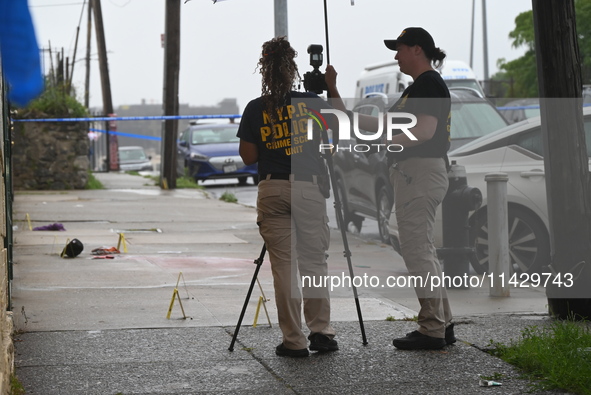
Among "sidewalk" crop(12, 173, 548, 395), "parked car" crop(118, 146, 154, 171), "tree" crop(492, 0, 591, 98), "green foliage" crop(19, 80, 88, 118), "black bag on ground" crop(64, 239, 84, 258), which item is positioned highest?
"tree" crop(492, 0, 591, 98)

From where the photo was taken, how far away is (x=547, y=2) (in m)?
6.48

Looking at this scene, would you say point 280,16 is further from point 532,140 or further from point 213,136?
point 213,136

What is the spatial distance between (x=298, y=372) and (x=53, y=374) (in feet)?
4.43

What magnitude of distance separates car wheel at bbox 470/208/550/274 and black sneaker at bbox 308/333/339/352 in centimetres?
334

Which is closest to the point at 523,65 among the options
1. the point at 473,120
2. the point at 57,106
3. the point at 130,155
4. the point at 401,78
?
the point at 401,78

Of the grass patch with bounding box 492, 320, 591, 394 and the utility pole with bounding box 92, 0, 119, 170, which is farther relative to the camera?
the utility pole with bounding box 92, 0, 119, 170

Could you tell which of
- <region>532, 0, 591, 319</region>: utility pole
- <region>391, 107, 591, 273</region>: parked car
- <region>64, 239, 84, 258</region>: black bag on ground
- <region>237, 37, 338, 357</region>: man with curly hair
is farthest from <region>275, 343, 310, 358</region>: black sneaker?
<region>64, 239, 84, 258</region>: black bag on ground

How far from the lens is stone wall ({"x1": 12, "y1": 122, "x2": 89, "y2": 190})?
20.0 meters

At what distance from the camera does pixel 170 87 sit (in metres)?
21.2

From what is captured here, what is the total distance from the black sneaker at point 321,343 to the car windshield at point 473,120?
6.32 m

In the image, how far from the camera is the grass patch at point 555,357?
4.75 meters

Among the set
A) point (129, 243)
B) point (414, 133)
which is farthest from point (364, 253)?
point (414, 133)

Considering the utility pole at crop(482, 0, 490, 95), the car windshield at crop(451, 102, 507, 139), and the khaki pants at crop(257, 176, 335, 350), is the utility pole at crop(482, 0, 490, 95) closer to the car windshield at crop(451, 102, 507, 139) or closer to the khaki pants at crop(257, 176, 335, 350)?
the car windshield at crop(451, 102, 507, 139)

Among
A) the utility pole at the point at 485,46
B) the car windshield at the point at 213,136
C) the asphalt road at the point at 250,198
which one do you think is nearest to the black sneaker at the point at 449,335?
the asphalt road at the point at 250,198
